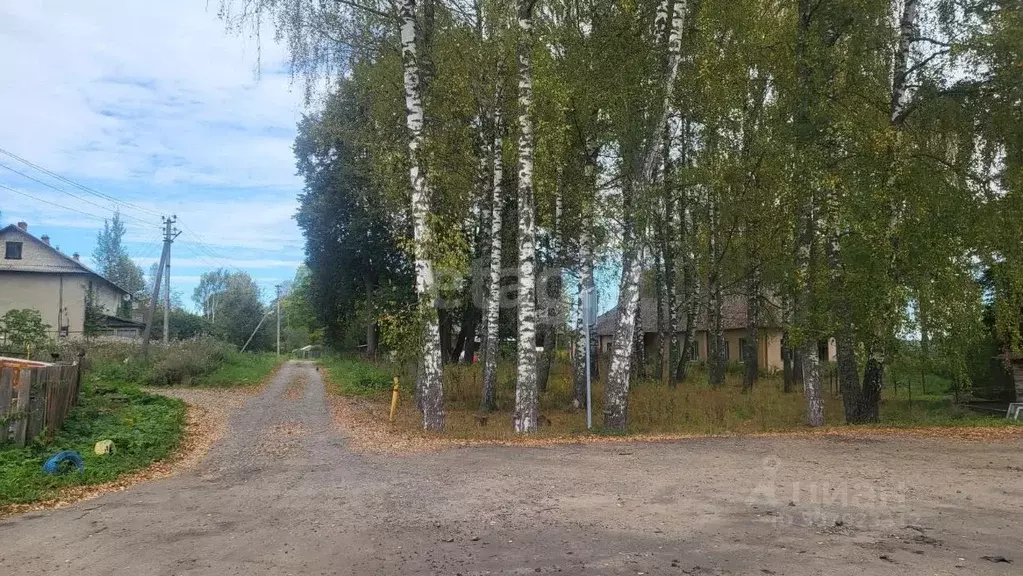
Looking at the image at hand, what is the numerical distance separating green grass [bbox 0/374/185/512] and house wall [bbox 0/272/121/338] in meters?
29.0

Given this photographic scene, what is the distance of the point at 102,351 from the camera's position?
1112 inches

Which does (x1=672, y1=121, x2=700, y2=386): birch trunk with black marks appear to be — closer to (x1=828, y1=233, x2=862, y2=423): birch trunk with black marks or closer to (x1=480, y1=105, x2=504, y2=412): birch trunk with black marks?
(x1=828, y1=233, x2=862, y2=423): birch trunk with black marks

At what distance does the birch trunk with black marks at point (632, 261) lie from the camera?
1288 centimetres

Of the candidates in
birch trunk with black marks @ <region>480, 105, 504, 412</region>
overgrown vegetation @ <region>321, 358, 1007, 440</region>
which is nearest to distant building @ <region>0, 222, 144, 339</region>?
overgrown vegetation @ <region>321, 358, 1007, 440</region>

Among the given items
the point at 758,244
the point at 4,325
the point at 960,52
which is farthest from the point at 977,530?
the point at 4,325

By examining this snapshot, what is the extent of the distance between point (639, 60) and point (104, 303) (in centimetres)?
5036

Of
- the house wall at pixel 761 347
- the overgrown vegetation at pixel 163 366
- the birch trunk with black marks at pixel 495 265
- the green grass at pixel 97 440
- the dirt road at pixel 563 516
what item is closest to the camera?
the dirt road at pixel 563 516

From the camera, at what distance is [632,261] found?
13.1 meters

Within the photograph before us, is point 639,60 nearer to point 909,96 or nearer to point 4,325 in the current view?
point 909,96

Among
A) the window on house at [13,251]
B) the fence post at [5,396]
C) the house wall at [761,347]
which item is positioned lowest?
the fence post at [5,396]

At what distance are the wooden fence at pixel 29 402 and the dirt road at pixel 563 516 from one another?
8.54 feet

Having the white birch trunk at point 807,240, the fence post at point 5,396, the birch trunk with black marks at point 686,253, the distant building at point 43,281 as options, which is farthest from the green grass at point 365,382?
the distant building at point 43,281

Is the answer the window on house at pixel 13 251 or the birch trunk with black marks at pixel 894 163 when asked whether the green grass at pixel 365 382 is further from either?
the window on house at pixel 13 251

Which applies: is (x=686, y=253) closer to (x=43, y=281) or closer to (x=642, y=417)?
(x=642, y=417)
